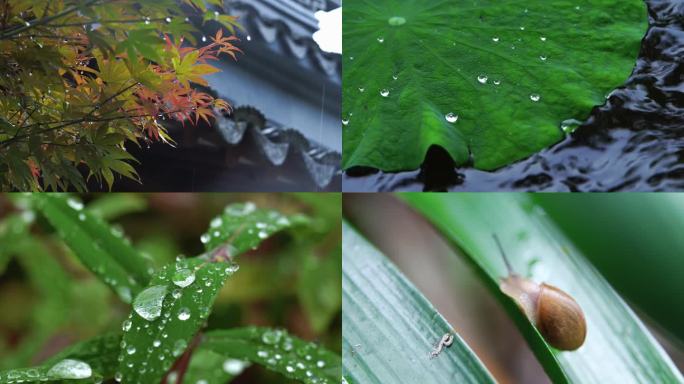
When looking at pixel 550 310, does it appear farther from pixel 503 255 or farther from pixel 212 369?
pixel 212 369

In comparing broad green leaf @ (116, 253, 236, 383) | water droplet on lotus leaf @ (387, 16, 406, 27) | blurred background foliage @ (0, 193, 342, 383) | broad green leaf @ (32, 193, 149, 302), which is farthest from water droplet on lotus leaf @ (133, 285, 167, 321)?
water droplet on lotus leaf @ (387, 16, 406, 27)

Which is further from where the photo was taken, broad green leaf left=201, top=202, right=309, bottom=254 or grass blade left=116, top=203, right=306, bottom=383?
broad green leaf left=201, top=202, right=309, bottom=254

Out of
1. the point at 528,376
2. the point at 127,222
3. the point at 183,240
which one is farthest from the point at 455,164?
the point at 127,222

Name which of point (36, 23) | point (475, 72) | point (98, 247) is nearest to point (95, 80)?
point (36, 23)

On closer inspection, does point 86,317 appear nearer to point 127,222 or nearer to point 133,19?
point 127,222

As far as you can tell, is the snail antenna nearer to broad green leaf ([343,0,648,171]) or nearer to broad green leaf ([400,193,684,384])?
broad green leaf ([400,193,684,384])

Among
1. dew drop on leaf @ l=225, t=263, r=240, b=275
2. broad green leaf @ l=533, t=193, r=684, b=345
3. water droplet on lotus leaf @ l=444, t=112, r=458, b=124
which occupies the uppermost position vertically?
water droplet on lotus leaf @ l=444, t=112, r=458, b=124
